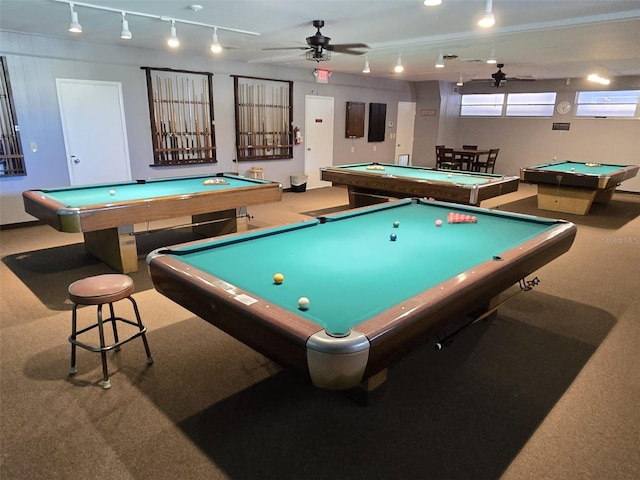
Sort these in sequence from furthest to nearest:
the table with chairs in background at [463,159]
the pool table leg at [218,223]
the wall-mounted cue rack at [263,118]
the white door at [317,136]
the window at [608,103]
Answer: the table with chairs in background at [463,159] → the window at [608,103] → the white door at [317,136] → the wall-mounted cue rack at [263,118] → the pool table leg at [218,223]

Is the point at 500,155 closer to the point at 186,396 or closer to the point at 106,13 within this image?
the point at 106,13

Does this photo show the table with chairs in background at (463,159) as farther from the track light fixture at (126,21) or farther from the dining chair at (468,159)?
the track light fixture at (126,21)

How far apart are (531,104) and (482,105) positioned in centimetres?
123

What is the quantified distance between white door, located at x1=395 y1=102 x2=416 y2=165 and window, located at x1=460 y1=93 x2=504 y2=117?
4.92ft

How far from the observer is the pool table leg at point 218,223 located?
16.1 feet

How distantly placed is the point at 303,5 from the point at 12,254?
395 cm

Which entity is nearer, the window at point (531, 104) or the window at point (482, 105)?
the window at point (531, 104)

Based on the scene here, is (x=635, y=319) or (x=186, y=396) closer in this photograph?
(x=186, y=396)

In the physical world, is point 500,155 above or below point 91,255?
above

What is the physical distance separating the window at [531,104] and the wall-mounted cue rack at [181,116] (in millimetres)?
7606

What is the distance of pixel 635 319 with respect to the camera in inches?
123

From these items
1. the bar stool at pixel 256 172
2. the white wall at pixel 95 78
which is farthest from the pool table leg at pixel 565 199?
the bar stool at pixel 256 172

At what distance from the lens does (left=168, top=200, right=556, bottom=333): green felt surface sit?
171 cm

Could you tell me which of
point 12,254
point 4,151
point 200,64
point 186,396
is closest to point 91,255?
point 12,254
